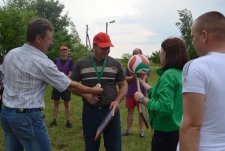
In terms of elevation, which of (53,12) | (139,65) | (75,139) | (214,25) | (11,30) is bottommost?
(75,139)

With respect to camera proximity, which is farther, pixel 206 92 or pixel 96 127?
pixel 96 127

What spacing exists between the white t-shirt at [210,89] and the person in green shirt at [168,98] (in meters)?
1.11

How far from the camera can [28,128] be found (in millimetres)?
3783

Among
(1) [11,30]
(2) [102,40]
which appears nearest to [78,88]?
(2) [102,40]

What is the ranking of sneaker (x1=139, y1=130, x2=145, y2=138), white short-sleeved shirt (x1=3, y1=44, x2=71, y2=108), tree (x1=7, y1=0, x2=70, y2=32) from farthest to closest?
1. tree (x1=7, y1=0, x2=70, y2=32)
2. sneaker (x1=139, y1=130, x2=145, y2=138)
3. white short-sleeved shirt (x1=3, y1=44, x2=71, y2=108)

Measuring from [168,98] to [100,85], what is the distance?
5.42ft

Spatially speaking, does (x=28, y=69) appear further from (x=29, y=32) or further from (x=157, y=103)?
(x=157, y=103)

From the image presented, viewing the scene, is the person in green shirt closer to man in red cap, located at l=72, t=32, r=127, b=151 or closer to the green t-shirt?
the green t-shirt

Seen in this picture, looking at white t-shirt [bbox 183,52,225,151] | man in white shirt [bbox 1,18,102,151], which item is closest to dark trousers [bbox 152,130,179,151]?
man in white shirt [bbox 1,18,102,151]

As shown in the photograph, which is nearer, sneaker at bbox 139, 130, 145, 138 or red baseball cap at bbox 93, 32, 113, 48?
red baseball cap at bbox 93, 32, 113, 48

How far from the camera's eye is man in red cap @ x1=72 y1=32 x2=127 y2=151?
198 inches

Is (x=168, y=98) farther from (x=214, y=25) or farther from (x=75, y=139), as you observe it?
(x=75, y=139)

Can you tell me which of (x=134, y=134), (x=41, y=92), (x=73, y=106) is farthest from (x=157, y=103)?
(x=73, y=106)

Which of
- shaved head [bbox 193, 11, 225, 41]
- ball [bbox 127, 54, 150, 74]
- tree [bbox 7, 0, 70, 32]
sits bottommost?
ball [bbox 127, 54, 150, 74]
